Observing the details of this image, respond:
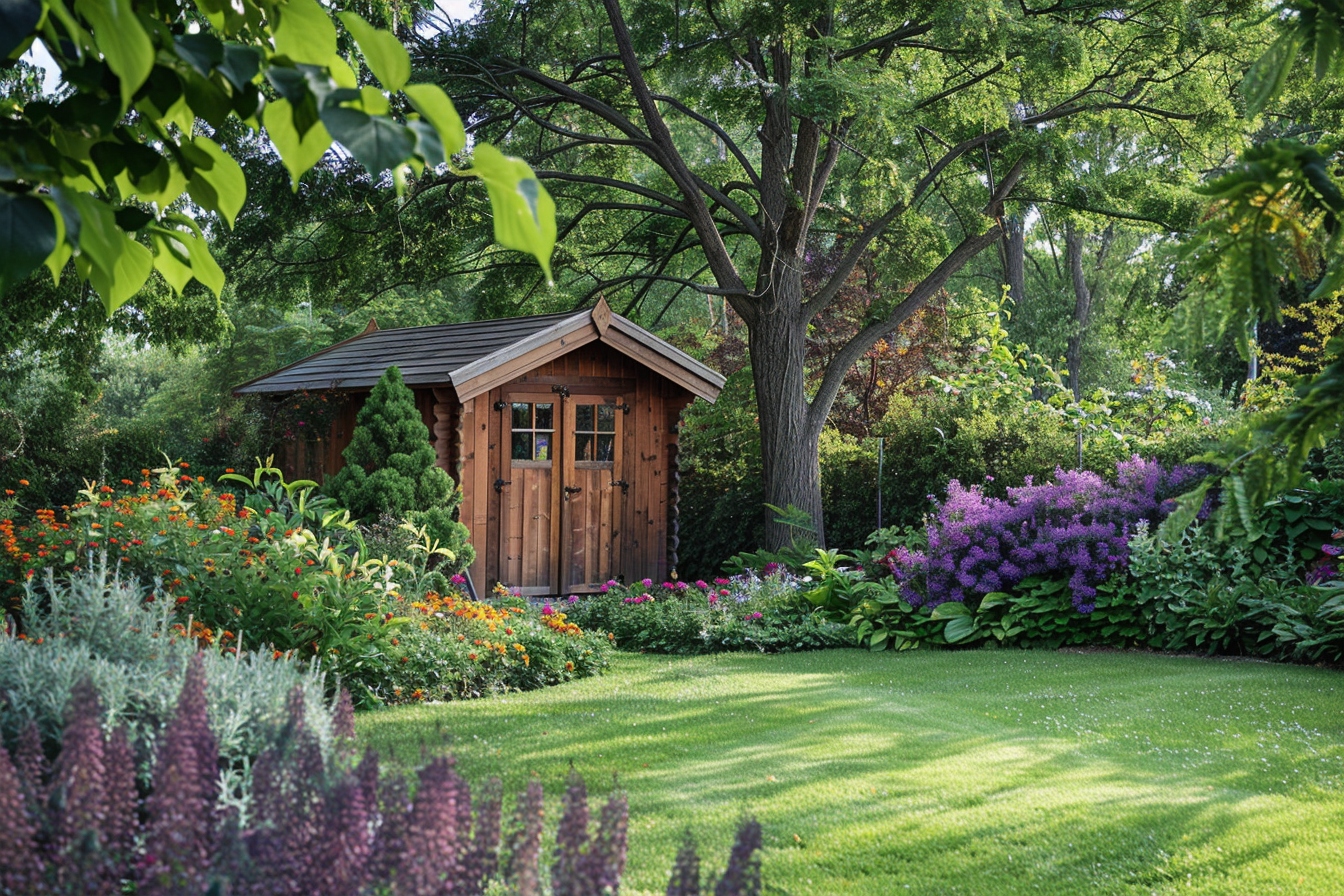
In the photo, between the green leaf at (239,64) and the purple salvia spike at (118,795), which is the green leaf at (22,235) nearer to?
the green leaf at (239,64)

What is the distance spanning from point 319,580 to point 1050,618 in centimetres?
592

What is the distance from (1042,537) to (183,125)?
8.67 meters

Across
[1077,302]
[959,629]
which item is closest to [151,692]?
[959,629]

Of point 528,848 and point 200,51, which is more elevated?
point 200,51

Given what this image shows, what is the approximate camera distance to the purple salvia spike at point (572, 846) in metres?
1.89

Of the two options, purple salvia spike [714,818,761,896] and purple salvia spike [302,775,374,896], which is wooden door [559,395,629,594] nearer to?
Result: purple salvia spike [302,775,374,896]

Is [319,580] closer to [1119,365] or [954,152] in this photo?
[954,152]

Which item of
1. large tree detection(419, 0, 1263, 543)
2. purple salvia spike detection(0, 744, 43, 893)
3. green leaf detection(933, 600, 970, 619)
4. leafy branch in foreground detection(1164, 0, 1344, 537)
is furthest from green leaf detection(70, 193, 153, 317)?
large tree detection(419, 0, 1263, 543)

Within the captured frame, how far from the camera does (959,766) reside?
17.2ft

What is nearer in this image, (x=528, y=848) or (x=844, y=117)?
(x=528, y=848)

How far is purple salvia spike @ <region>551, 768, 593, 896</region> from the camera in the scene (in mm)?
1894

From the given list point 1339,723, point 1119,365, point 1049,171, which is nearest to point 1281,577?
point 1339,723

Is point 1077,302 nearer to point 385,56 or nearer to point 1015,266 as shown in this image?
point 1015,266

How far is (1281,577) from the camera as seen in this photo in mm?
8594
